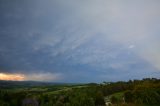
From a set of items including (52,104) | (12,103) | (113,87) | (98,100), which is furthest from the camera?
(113,87)

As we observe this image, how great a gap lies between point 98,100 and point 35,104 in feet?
116

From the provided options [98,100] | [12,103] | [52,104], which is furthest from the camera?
[98,100]

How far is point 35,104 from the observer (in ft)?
373

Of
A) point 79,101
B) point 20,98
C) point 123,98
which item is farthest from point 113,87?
point 20,98

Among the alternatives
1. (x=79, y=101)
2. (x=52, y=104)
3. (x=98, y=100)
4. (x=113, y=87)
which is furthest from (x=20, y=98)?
(x=113, y=87)

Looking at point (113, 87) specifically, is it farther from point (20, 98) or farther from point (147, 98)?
point (20, 98)

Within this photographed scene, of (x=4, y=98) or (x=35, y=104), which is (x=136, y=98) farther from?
(x=4, y=98)

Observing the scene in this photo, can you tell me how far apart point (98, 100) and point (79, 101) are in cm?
1263

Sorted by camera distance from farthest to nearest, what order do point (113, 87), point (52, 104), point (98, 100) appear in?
point (113, 87)
point (98, 100)
point (52, 104)

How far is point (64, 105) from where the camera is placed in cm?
11669

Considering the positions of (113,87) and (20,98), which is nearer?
(20,98)

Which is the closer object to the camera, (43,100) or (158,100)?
(158,100)

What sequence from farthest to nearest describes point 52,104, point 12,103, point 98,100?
point 98,100 < point 52,104 < point 12,103

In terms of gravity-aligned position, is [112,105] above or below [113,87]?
below
